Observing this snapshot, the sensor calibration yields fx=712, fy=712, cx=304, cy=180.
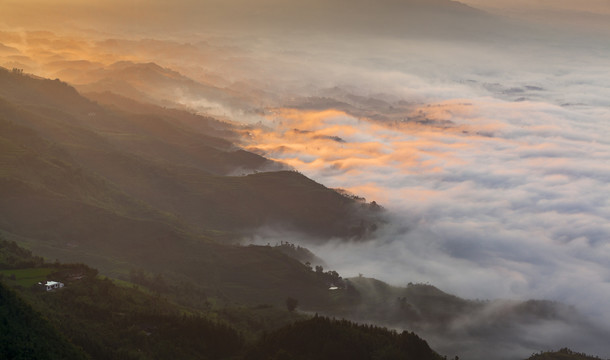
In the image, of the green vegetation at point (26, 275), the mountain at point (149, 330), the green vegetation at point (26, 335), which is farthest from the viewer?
the green vegetation at point (26, 275)

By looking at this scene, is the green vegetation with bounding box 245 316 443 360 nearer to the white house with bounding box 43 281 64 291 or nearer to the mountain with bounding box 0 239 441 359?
the mountain with bounding box 0 239 441 359

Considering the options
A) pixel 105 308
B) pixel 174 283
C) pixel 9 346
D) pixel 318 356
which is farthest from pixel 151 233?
pixel 9 346

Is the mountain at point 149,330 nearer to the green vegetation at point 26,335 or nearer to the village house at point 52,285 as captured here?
the green vegetation at point 26,335

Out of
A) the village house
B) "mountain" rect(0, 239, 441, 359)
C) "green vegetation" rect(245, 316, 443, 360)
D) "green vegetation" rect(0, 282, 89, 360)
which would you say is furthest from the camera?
the village house

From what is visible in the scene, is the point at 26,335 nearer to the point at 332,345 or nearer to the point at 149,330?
the point at 149,330

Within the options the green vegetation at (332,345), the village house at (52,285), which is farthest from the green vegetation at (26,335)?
the green vegetation at (332,345)

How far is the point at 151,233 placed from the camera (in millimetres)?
180375

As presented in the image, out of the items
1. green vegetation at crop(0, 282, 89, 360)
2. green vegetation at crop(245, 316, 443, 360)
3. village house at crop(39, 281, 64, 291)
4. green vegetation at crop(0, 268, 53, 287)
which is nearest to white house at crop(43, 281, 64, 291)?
village house at crop(39, 281, 64, 291)

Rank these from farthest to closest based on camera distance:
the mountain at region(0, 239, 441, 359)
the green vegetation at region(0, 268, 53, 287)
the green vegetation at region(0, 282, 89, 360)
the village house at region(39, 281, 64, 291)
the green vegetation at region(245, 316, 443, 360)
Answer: the green vegetation at region(0, 268, 53, 287) → the village house at region(39, 281, 64, 291) → the green vegetation at region(245, 316, 443, 360) → the mountain at region(0, 239, 441, 359) → the green vegetation at region(0, 282, 89, 360)

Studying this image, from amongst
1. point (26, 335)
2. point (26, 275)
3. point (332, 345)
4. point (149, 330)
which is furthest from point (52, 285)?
point (332, 345)

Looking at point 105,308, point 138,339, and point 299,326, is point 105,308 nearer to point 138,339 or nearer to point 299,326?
point 138,339

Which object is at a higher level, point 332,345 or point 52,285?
point 52,285

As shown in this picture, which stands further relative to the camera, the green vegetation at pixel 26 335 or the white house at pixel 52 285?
the white house at pixel 52 285

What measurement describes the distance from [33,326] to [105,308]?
78.9ft
